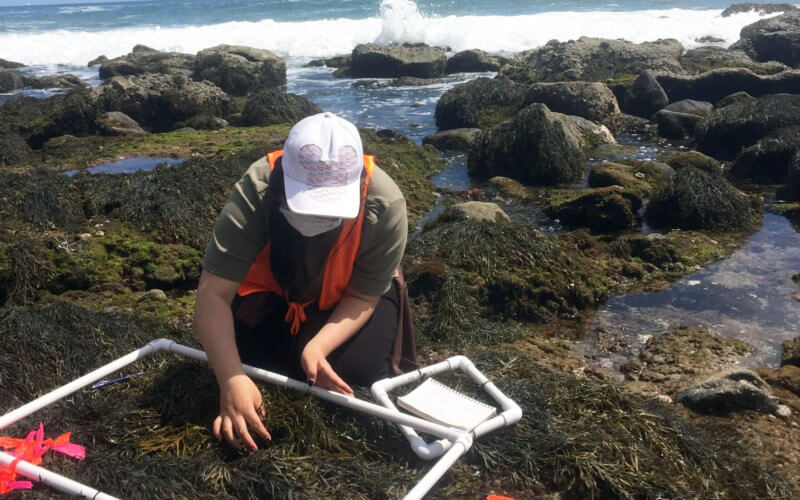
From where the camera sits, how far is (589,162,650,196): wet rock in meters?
8.64

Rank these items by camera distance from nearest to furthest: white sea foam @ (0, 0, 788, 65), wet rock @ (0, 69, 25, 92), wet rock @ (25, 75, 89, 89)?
wet rock @ (0, 69, 25, 92) < wet rock @ (25, 75, 89, 89) < white sea foam @ (0, 0, 788, 65)

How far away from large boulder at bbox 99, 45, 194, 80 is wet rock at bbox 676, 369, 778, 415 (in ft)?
66.0

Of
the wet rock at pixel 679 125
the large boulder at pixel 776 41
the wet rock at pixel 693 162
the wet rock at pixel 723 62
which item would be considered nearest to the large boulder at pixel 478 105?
the wet rock at pixel 679 125

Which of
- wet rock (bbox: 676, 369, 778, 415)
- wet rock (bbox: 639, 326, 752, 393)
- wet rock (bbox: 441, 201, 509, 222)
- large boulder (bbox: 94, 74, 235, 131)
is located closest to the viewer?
wet rock (bbox: 676, 369, 778, 415)

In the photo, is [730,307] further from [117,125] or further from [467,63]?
[467,63]

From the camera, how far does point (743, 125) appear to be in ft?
36.0

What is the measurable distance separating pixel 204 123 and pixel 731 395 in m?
11.3

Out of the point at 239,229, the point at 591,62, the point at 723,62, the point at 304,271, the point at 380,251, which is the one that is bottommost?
the point at 723,62

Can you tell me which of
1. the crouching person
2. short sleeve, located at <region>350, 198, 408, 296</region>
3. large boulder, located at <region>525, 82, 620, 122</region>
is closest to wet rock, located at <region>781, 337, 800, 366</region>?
the crouching person

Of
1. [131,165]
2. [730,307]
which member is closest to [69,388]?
[730,307]

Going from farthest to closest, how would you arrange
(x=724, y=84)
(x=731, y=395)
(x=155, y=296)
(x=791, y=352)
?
(x=724, y=84), (x=155, y=296), (x=791, y=352), (x=731, y=395)

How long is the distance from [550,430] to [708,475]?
0.75 meters

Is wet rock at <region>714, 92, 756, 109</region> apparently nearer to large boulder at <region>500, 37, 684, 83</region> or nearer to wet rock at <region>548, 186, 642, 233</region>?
large boulder at <region>500, 37, 684, 83</region>

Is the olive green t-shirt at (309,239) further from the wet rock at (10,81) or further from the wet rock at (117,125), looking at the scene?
the wet rock at (10,81)
